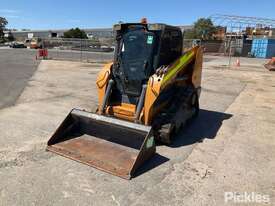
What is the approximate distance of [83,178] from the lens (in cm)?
440

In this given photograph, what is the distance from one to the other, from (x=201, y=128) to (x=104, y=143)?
2.72m

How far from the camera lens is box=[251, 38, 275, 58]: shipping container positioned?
4344 centimetres

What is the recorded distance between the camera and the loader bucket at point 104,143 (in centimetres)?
466

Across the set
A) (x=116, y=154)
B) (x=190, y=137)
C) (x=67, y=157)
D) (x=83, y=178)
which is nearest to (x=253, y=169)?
(x=190, y=137)

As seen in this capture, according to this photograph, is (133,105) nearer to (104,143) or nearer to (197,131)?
(104,143)

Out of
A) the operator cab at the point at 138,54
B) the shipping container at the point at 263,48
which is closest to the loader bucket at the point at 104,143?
the operator cab at the point at 138,54

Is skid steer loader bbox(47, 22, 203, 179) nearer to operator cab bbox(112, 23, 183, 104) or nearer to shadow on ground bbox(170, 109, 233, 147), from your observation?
operator cab bbox(112, 23, 183, 104)

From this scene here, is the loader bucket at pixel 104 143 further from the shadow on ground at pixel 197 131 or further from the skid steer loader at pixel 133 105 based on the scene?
the shadow on ground at pixel 197 131

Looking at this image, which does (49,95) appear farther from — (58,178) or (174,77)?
(58,178)

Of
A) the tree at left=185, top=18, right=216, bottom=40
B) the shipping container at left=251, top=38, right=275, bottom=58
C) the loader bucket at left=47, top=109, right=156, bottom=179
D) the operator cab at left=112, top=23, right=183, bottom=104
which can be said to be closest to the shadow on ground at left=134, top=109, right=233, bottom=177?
the loader bucket at left=47, top=109, right=156, bottom=179

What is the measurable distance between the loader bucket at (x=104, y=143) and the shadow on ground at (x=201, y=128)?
1.10 metres

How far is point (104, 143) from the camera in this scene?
17.7 feet

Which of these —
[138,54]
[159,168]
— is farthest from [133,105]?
[159,168]

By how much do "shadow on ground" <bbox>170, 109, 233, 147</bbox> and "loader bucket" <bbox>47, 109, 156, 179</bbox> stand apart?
3.61ft
